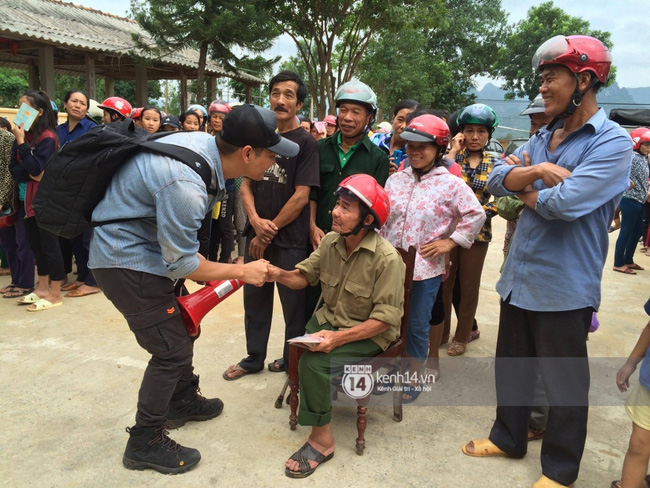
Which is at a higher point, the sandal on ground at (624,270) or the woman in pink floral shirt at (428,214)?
the woman in pink floral shirt at (428,214)

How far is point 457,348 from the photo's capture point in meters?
4.03

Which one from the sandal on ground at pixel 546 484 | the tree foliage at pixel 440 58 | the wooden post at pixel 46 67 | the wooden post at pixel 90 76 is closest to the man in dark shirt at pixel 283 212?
the sandal on ground at pixel 546 484

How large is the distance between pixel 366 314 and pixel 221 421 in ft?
3.86

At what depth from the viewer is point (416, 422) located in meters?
3.00

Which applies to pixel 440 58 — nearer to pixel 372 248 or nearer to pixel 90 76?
pixel 90 76

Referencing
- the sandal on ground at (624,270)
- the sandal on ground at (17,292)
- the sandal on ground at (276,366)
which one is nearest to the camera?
the sandal on ground at (276,366)

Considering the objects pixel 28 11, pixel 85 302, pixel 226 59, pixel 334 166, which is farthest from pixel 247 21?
pixel 334 166

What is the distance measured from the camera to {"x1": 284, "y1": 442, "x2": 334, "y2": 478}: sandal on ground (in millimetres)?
2445

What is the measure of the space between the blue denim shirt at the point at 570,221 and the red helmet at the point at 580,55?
223 millimetres

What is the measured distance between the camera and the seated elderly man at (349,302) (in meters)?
2.52

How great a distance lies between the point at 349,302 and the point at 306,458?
89 cm

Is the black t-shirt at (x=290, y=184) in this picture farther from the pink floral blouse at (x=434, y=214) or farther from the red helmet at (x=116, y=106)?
the red helmet at (x=116, y=106)

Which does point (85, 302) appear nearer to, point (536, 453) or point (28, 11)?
point (536, 453)

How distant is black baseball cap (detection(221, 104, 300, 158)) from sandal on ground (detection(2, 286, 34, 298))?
4.04 metres
